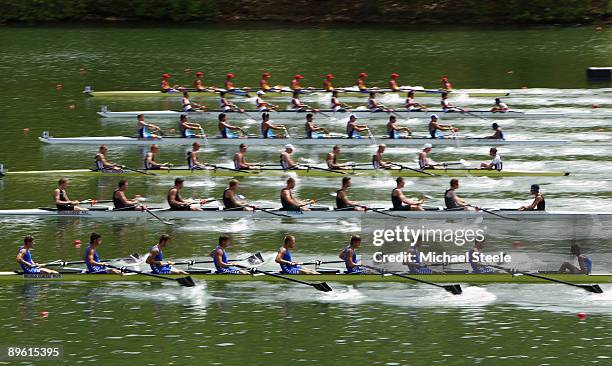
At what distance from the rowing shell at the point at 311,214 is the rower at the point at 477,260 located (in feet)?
16.7

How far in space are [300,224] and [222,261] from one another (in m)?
5.55

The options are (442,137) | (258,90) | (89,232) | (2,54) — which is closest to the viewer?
(89,232)

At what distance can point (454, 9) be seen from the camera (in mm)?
71500

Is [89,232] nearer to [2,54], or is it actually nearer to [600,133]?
Result: [600,133]

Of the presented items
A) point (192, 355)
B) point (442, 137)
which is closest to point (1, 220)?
point (192, 355)

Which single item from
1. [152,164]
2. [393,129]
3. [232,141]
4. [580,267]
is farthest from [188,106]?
[580,267]

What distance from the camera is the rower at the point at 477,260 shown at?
29.0 m

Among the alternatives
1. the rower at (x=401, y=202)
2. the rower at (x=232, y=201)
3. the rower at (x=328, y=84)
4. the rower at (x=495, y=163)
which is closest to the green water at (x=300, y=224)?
the rower at (x=232, y=201)

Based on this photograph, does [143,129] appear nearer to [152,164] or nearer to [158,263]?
[152,164]

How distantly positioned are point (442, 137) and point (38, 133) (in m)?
15.9

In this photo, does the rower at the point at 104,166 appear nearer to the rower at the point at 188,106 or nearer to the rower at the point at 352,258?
the rower at the point at 188,106

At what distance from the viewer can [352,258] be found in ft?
95.7

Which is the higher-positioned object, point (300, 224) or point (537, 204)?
point (537, 204)

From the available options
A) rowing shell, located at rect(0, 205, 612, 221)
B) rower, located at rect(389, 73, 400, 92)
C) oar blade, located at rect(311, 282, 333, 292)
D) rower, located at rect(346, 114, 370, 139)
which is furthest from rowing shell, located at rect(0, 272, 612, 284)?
rower, located at rect(389, 73, 400, 92)
